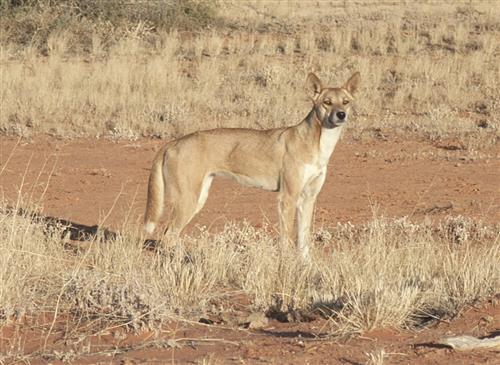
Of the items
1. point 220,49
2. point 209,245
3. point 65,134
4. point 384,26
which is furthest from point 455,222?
point 384,26

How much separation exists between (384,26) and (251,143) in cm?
1430

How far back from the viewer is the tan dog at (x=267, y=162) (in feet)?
32.2

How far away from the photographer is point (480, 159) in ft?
47.5

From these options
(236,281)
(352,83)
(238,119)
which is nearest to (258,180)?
(352,83)

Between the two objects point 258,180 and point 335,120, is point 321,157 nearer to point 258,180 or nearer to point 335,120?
point 335,120

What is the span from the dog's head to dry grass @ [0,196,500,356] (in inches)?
64.3

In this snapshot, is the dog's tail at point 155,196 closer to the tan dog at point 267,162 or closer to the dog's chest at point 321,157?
the tan dog at point 267,162

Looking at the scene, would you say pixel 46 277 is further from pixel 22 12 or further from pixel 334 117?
pixel 22 12

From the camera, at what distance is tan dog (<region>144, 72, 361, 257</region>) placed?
32.2 feet

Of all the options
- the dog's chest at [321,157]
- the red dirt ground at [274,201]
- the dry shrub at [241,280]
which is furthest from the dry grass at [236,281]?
the dog's chest at [321,157]

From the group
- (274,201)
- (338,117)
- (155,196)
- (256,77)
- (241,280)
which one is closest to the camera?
(241,280)

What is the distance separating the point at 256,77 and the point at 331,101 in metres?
9.54

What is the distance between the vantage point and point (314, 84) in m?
10.1

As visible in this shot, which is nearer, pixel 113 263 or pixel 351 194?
pixel 113 263
